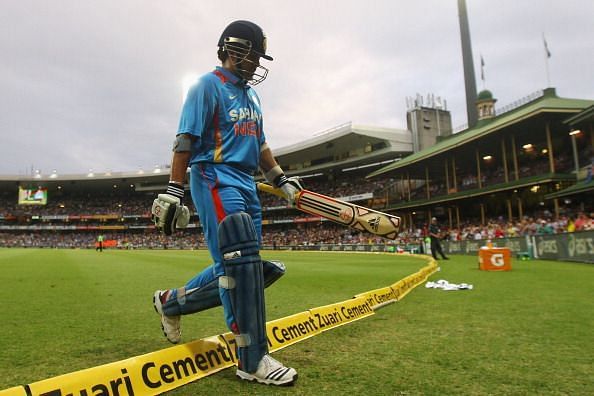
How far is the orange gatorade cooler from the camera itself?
1078 cm

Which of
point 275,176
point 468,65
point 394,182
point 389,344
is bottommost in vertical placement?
point 389,344

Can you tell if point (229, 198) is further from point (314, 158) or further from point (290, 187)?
point (314, 158)

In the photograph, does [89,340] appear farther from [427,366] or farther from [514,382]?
[514,382]

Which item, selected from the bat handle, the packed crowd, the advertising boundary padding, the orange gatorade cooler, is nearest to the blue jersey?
the bat handle

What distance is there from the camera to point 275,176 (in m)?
3.21

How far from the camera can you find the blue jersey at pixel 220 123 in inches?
99.6

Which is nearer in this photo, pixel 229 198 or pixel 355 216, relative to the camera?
pixel 229 198

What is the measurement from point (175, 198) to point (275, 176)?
1001 mm

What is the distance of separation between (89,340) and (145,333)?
1.58 feet

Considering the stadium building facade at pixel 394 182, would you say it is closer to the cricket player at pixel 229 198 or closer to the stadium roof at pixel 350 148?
the stadium roof at pixel 350 148

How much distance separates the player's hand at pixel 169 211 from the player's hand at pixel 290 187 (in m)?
0.86

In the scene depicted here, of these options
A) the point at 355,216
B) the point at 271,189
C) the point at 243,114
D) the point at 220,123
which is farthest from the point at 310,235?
the point at 220,123

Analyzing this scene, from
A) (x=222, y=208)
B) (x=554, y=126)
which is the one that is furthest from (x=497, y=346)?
(x=554, y=126)

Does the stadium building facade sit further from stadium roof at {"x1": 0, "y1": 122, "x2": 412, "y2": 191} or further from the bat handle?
the bat handle
